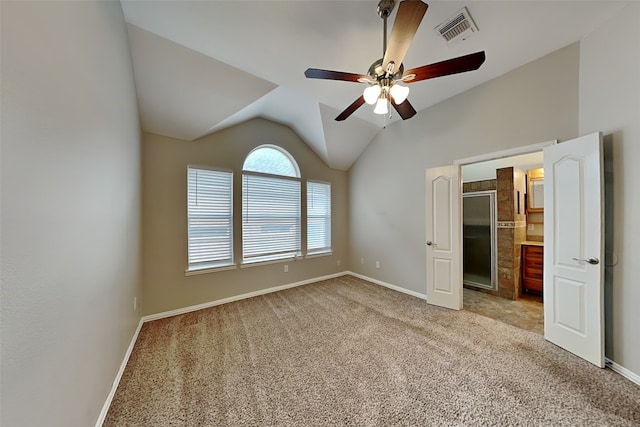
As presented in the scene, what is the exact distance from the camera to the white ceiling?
6.07ft

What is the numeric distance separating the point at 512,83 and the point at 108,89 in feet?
13.2

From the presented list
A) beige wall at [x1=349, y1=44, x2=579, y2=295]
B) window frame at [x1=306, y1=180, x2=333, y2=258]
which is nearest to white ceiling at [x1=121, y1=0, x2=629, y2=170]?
beige wall at [x1=349, y1=44, x2=579, y2=295]

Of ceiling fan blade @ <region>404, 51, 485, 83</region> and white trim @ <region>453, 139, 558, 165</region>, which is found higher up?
ceiling fan blade @ <region>404, 51, 485, 83</region>

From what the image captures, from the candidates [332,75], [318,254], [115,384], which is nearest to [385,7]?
[332,75]

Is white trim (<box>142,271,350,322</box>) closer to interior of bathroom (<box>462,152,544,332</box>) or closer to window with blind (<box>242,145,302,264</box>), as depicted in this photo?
window with blind (<box>242,145,302,264</box>)

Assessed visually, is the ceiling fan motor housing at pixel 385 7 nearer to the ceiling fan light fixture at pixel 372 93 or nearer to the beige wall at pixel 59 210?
the ceiling fan light fixture at pixel 372 93

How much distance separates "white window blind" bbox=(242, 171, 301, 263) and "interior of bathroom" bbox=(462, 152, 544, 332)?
332 cm

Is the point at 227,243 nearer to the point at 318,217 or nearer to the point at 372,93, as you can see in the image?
the point at 318,217

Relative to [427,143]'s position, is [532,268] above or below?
below

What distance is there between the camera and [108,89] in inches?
63.0

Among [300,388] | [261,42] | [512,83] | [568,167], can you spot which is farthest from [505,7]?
[300,388]

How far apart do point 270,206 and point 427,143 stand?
2.82 metres

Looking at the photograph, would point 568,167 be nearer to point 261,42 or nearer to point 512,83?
point 512,83

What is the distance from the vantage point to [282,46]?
223 centimetres
